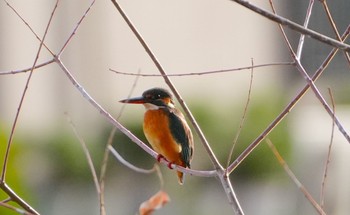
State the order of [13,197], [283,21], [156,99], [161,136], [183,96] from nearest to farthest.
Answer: [283,21], [13,197], [161,136], [156,99], [183,96]

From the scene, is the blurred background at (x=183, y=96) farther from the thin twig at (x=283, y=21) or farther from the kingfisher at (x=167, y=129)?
the thin twig at (x=283, y=21)

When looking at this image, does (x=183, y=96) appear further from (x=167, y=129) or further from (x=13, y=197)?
(x=13, y=197)

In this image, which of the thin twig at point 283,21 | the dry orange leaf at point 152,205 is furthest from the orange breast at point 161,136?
the thin twig at point 283,21

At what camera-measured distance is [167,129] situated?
3438 mm

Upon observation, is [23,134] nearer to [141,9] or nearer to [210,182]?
[210,182]

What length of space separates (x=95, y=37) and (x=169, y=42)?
909 millimetres

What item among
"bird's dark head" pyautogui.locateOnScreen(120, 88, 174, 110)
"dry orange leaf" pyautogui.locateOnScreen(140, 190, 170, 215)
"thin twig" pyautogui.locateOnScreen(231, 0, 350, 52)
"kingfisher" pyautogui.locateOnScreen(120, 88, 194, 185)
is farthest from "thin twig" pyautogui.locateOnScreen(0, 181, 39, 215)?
"bird's dark head" pyautogui.locateOnScreen(120, 88, 174, 110)

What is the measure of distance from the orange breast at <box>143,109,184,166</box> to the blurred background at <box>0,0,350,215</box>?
2720 millimetres

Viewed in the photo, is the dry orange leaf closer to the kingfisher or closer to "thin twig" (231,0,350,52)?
"thin twig" (231,0,350,52)

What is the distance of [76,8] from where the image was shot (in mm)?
11484

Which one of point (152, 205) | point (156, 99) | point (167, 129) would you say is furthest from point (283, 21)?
point (156, 99)

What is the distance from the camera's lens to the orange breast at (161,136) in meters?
3.36

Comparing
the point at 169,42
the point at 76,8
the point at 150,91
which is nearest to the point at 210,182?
the point at 169,42

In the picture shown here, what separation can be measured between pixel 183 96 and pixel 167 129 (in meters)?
5.43
